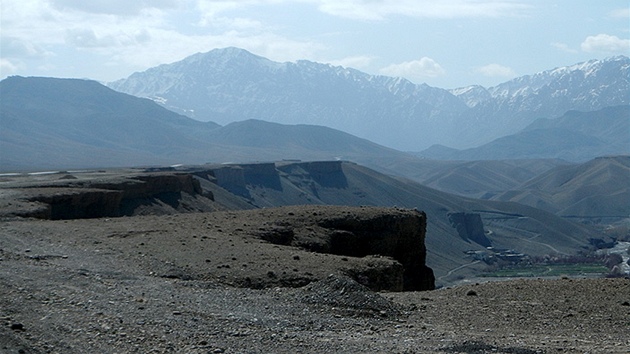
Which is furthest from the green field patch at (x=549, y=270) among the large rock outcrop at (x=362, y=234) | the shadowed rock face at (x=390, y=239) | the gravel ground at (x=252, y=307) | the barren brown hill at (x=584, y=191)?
the barren brown hill at (x=584, y=191)

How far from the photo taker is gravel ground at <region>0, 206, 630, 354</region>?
11242 millimetres

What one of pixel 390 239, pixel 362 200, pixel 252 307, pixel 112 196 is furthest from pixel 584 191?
pixel 252 307

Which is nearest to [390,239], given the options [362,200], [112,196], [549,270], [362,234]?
[362,234]

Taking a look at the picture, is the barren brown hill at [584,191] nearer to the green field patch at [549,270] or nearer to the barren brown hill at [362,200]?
the barren brown hill at [362,200]

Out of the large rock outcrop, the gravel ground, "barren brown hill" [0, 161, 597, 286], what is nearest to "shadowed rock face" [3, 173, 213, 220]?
"barren brown hill" [0, 161, 597, 286]

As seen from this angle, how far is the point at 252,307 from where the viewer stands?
13.8 m

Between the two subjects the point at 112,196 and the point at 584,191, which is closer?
the point at 112,196

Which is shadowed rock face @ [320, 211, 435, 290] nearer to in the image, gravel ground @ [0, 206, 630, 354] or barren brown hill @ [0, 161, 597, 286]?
gravel ground @ [0, 206, 630, 354]

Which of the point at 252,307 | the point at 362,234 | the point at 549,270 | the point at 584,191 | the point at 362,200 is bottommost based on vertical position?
the point at 549,270

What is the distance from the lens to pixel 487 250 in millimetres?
91438

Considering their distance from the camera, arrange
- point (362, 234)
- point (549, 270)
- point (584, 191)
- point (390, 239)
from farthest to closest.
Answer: point (584, 191) → point (549, 270) → point (390, 239) → point (362, 234)

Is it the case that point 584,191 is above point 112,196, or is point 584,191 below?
below

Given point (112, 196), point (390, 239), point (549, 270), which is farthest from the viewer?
point (549, 270)

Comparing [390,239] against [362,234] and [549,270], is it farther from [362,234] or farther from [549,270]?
[549,270]
